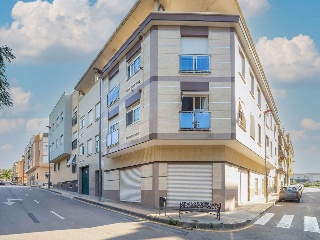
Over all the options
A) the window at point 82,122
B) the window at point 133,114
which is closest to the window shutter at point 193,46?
the window at point 133,114

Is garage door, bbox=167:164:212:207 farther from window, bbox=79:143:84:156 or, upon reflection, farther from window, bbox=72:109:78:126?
window, bbox=72:109:78:126

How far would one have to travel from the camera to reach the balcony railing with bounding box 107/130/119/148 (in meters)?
25.9

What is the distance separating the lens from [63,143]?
47.1 meters

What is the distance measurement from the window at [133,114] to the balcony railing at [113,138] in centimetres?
205

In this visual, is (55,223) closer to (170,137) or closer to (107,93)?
(170,137)

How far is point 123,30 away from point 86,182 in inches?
690

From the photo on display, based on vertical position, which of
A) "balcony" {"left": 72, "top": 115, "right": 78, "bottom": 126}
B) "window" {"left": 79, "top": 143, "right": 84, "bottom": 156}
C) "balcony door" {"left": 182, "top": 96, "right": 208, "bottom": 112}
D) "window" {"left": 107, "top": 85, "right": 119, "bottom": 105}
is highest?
"window" {"left": 107, "top": 85, "right": 119, "bottom": 105}

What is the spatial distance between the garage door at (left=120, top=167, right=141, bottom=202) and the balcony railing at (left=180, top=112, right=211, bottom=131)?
539 cm

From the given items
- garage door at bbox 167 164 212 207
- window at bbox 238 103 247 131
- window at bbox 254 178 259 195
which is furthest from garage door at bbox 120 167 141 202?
window at bbox 254 178 259 195

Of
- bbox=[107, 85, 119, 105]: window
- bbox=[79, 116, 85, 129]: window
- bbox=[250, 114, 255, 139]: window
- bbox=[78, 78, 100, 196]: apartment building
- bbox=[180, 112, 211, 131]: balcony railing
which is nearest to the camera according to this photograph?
bbox=[180, 112, 211, 131]: balcony railing

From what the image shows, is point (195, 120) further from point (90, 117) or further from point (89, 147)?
point (89, 147)

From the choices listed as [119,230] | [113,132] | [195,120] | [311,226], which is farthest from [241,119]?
[119,230]

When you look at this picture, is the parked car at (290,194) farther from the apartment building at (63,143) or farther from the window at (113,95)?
the apartment building at (63,143)

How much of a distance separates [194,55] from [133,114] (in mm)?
5478
